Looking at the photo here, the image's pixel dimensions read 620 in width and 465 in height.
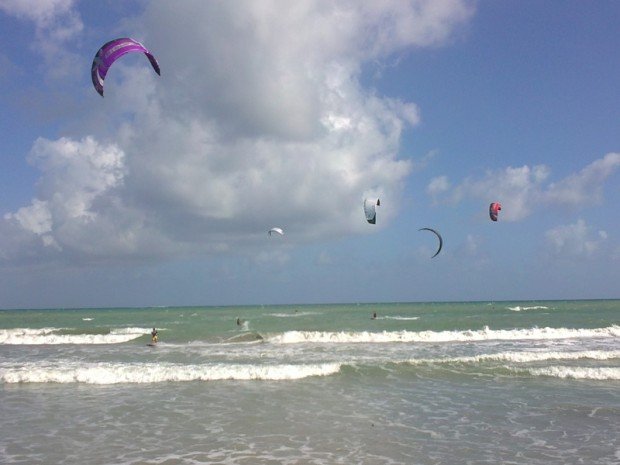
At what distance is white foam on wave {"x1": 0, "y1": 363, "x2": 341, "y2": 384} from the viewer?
1488 cm

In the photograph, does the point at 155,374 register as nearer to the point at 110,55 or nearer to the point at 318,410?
the point at 318,410

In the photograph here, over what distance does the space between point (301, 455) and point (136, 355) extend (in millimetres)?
15637

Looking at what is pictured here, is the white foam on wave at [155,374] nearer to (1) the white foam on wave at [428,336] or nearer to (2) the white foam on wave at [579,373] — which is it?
(2) the white foam on wave at [579,373]

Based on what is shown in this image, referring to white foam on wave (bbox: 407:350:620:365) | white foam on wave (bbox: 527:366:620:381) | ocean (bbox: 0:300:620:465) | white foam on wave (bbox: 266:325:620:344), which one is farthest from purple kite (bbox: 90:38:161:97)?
white foam on wave (bbox: 266:325:620:344)

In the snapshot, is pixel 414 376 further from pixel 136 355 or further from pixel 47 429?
pixel 136 355

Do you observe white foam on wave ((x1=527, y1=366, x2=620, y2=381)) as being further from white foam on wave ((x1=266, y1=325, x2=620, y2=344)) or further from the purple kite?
the purple kite

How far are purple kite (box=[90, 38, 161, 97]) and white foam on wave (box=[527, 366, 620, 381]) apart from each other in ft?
48.6

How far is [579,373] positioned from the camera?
49.4 ft

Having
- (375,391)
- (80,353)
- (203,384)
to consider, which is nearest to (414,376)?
(375,391)

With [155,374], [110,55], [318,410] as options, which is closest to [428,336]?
[155,374]

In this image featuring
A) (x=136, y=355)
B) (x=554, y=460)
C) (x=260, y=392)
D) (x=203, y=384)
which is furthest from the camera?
(x=136, y=355)

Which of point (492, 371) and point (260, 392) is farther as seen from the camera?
point (492, 371)

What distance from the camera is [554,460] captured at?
7762 millimetres

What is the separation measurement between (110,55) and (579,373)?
1676 cm
